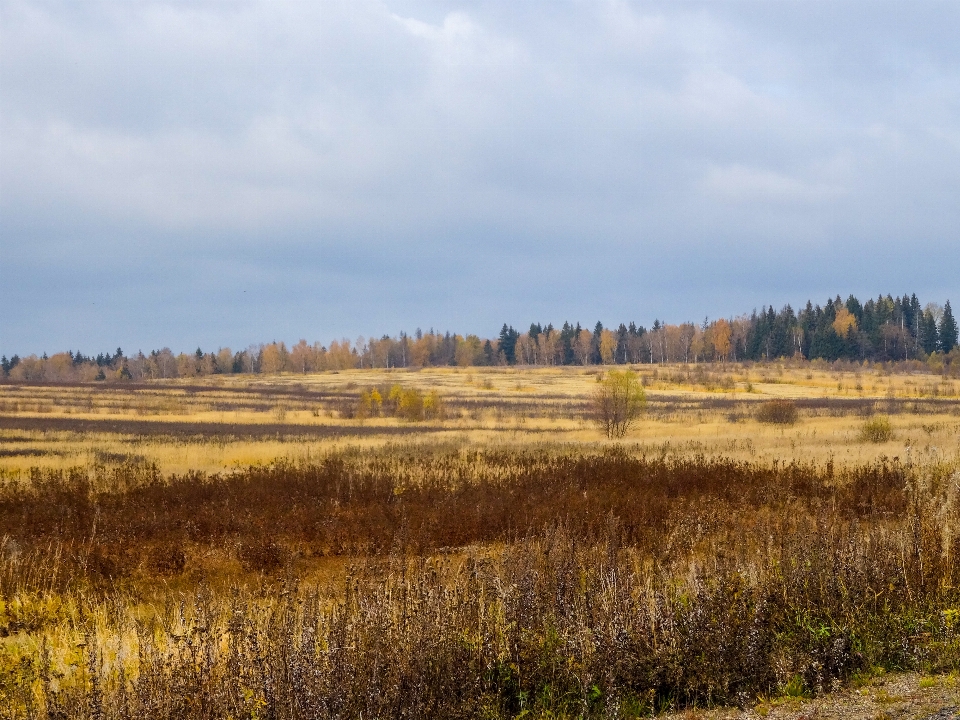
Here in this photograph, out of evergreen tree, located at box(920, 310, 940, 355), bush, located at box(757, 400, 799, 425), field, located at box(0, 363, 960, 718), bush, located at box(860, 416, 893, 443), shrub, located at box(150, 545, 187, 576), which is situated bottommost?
bush, located at box(757, 400, 799, 425)

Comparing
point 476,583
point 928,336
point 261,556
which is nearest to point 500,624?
point 476,583

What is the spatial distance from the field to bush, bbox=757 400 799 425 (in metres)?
20.3

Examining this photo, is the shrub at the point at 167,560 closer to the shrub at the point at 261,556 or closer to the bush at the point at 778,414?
the shrub at the point at 261,556

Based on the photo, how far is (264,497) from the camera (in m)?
15.6

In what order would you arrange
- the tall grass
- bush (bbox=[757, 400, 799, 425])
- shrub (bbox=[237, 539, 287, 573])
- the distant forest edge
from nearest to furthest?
the tall grass, shrub (bbox=[237, 539, 287, 573]), bush (bbox=[757, 400, 799, 425]), the distant forest edge

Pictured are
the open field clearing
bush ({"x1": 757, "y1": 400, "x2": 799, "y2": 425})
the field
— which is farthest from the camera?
A: bush ({"x1": 757, "y1": 400, "x2": 799, "y2": 425})

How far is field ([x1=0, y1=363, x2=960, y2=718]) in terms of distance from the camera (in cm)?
494

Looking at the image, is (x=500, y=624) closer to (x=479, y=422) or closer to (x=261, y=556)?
(x=261, y=556)

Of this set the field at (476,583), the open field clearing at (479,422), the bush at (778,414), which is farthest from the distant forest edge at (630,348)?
the field at (476,583)

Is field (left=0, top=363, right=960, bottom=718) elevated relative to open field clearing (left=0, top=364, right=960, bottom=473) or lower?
elevated

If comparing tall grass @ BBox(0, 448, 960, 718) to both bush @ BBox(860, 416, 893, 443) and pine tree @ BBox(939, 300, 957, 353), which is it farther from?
pine tree @ BBox(939, 300, 957, 353)

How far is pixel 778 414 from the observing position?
4609 cm

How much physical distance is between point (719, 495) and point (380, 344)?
181 m

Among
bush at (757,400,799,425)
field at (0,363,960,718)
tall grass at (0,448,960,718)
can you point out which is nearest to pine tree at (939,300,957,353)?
bush at (757,400,799,425)
